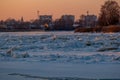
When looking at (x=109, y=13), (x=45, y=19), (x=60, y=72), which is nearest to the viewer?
(x=60, y=72)

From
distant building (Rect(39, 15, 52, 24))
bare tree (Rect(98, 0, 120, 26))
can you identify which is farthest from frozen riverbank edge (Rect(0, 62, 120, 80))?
distant building (Rect(39, 15, 52, 24))

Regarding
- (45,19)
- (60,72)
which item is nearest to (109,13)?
(60,72)

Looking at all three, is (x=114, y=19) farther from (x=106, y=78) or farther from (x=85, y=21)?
(x=106, y=78)

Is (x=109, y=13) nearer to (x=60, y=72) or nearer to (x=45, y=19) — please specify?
(x=60, y=72)

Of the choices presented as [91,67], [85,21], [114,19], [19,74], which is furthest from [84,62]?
[85,21]

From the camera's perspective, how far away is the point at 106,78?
9.07 meters

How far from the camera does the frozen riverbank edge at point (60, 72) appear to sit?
9250mm

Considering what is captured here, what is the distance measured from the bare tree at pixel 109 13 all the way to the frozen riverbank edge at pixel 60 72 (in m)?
73.9

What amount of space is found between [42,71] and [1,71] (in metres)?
1.10

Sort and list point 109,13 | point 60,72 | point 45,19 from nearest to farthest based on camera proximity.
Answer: point 60,72, point 109,13, point 45,19

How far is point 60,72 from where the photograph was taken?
10273 mm

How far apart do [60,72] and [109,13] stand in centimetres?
7725

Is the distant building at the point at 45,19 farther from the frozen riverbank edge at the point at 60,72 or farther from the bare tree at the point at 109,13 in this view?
the frozen riverbank edge at the point at 60,72

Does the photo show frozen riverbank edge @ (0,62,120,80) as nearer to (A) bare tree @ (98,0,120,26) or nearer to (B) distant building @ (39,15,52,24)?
(A) bare tree @ (98,0,120,26)
